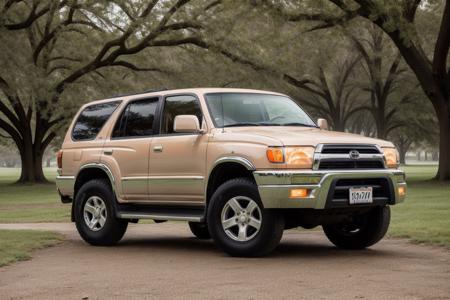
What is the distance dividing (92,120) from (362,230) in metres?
4.36

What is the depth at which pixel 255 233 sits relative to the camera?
8.97 m

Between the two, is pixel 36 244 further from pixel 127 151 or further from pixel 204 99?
pixel 204 99

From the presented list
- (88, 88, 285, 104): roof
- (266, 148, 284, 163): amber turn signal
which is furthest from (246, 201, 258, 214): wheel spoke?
(88, 88, 285, 104): roof

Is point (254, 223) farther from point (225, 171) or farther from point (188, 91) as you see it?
point (188, 91)

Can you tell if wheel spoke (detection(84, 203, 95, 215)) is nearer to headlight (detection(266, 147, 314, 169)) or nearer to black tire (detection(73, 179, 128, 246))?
black tire (detection(73, 179, 128, 246))

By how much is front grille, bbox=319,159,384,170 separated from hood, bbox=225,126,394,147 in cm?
21

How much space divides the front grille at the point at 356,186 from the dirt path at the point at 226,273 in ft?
2.18

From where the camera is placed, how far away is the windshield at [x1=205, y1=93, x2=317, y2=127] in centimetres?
991

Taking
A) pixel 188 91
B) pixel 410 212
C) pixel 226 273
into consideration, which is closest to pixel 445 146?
pixel 410 212

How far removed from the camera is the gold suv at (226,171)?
8.82 metres

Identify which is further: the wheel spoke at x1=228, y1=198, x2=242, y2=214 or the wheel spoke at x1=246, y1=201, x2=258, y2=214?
the wheel spoke at x1=228, y1=198, x2=242, y2=214

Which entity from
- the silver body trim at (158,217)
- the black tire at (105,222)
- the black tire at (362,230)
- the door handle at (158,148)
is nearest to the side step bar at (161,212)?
the silver body trim at (158,217)

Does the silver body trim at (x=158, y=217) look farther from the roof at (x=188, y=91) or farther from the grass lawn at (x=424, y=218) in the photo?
the grass lawn at (x=424, y=218)

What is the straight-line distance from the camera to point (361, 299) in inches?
248
